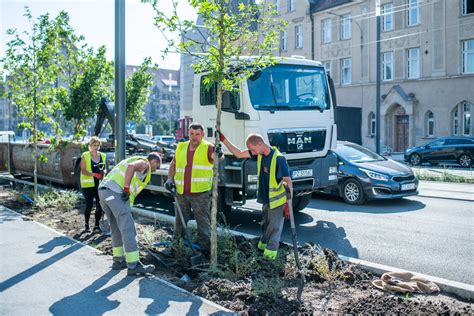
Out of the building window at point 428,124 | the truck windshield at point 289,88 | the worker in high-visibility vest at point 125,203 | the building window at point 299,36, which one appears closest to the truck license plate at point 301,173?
the truck windshield at point 289,88

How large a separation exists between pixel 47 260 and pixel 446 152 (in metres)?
22.4

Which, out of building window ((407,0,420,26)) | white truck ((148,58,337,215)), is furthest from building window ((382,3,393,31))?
white truck ((148,58,337,215))

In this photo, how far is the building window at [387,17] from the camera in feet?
116

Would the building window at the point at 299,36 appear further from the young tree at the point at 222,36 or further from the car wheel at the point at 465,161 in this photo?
the young tree at the point at 222,36

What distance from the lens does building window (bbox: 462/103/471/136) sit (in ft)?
101

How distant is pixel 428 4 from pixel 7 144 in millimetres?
26764

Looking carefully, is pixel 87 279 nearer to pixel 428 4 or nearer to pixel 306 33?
pixel 428 4

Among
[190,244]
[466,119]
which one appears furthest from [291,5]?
[190,244]

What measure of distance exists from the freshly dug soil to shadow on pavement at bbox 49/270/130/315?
0.69 meters

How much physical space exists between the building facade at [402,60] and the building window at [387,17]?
0.22ft

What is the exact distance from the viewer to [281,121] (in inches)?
357

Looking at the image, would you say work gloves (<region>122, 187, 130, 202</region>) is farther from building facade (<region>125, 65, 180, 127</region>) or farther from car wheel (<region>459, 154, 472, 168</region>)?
building facade (<region>125, 65, 180, 127</region>)

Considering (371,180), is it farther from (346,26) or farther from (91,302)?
(346,26)

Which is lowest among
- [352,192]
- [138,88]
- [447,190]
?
[447,190]
